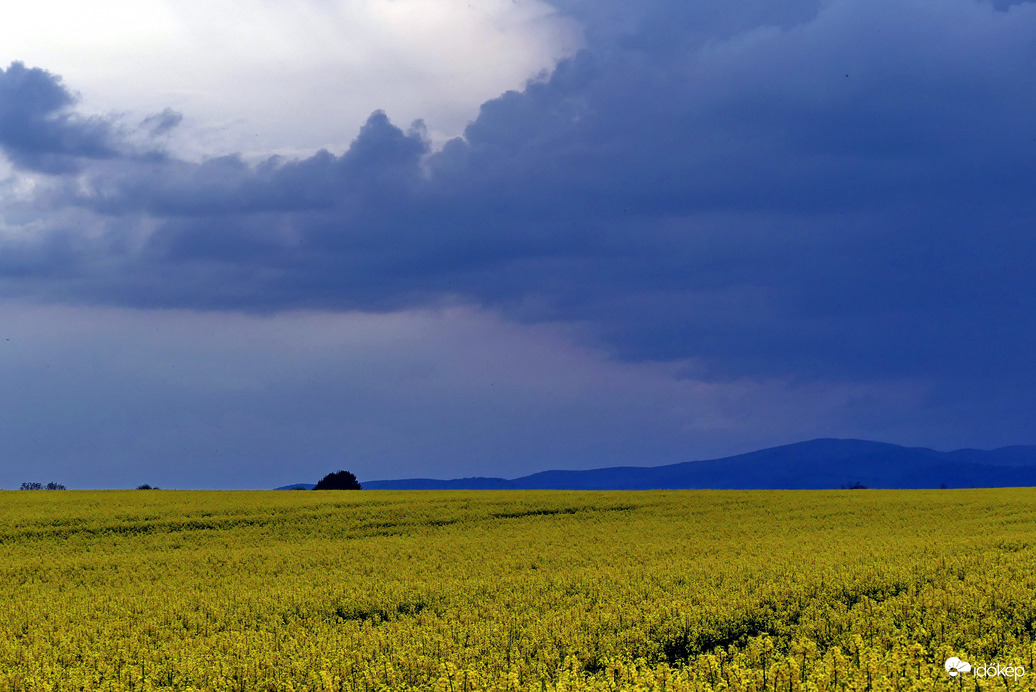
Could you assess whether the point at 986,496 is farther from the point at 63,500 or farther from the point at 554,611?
the point at 63,500

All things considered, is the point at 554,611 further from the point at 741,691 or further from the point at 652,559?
the point at 652,559

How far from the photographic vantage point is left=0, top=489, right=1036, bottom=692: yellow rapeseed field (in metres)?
8.79

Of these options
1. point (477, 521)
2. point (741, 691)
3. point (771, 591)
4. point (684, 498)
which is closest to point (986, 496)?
point (684, 498)

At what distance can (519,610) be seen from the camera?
1356 cm

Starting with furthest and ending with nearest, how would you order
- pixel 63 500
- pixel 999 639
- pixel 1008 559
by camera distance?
pixel 63 500
pixel 1008 559
pixel 999 639

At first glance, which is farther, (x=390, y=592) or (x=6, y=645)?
(x=390, y=592)

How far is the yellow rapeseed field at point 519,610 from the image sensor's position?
28.8ft

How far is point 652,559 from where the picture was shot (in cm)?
2078

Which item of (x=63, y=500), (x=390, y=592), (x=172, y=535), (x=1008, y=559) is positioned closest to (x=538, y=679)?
(x=390, y=592)

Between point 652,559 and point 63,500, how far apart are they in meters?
36.0

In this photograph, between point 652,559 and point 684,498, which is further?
point 684,498

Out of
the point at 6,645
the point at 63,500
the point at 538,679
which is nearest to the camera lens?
the point at 538,679

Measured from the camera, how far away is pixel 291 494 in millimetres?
48844

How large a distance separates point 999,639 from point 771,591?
13.4ft
